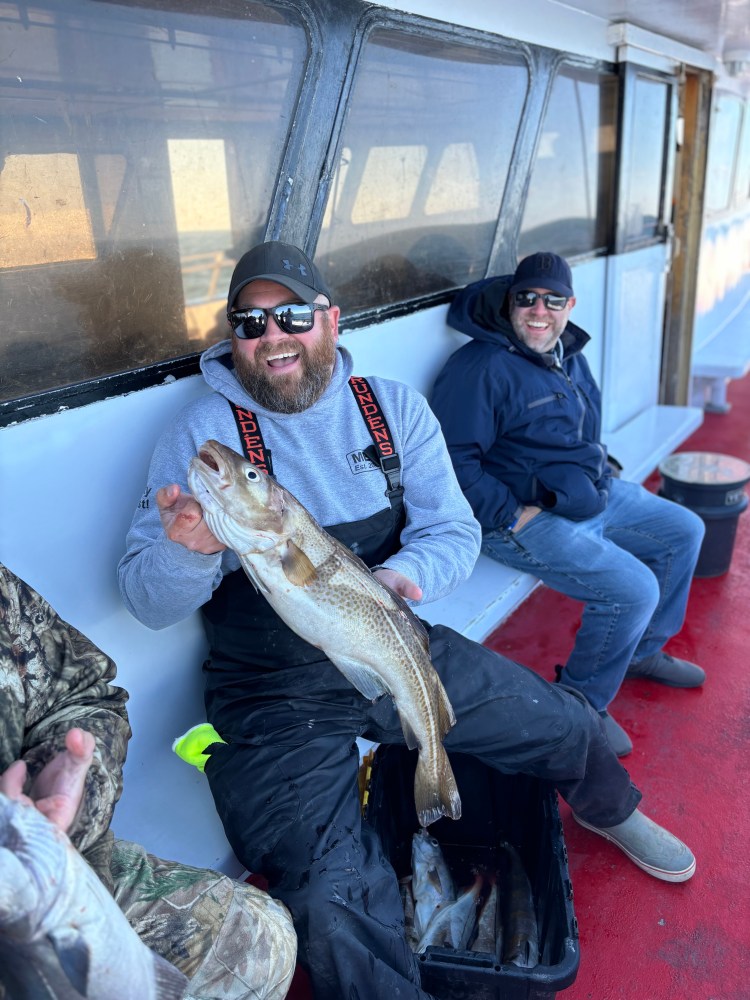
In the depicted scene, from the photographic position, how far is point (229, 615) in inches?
100.0

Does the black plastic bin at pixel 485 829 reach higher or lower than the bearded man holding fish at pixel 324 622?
lower

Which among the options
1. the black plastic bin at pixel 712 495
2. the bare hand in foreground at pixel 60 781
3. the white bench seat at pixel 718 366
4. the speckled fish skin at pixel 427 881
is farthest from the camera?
the white bench seat at pixel 718 366

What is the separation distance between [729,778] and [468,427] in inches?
71.5

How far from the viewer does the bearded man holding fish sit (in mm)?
2055

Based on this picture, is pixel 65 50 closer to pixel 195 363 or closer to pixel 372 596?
pixel 195 363

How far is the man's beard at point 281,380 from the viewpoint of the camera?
8.52 ft

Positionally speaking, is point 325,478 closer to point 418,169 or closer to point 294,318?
point 294,318

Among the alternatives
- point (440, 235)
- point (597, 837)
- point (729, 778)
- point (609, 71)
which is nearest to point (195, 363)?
point (440, 235)

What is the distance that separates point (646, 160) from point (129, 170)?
15.3ft

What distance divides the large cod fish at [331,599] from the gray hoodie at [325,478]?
0.27 meters

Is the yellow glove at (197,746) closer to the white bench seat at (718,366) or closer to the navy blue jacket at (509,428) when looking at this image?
the navy blue jacket at (509,428)

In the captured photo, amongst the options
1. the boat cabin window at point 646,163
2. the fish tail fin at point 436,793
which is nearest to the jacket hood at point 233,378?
the fish tail fin at point 436,793

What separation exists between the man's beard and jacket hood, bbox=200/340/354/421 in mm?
19

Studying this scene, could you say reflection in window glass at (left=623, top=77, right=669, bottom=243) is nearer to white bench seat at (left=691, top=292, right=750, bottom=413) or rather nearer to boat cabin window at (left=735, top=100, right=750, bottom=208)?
white bench seat at (left=691, top=292, right=750, bottom=413)
